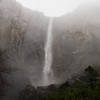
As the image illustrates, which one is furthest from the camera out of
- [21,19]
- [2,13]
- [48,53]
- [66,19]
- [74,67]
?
[66,19]

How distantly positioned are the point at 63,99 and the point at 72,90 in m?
2.18

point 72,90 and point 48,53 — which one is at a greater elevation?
point 48,53

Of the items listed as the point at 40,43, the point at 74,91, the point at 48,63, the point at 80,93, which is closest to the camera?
the point at 80,93

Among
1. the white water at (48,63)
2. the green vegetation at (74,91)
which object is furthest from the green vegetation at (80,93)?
the white water at (48,63)

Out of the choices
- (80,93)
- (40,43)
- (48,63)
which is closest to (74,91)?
(80,93)

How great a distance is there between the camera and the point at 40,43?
163 ft

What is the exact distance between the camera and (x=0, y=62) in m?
38.7

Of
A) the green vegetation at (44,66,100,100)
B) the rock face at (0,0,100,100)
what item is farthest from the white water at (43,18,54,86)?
the green vegetation at (44,66,100,100)

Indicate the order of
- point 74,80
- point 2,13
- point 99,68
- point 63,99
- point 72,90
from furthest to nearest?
point 2,13
point 99,68
point 74,80
point 72,90
point 63,99

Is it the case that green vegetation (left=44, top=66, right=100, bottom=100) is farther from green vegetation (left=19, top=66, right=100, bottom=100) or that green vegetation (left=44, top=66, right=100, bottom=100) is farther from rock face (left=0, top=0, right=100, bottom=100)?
rock face (left=0, top=0, right=100, bottom=100)

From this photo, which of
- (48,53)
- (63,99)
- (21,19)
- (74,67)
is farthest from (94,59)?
(21,19)

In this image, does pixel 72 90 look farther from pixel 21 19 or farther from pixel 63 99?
pixel 21 19

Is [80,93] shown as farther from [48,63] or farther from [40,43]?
[40,43]

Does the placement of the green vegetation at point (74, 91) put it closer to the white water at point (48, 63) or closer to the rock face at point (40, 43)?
the rock face at point (40, 43)
